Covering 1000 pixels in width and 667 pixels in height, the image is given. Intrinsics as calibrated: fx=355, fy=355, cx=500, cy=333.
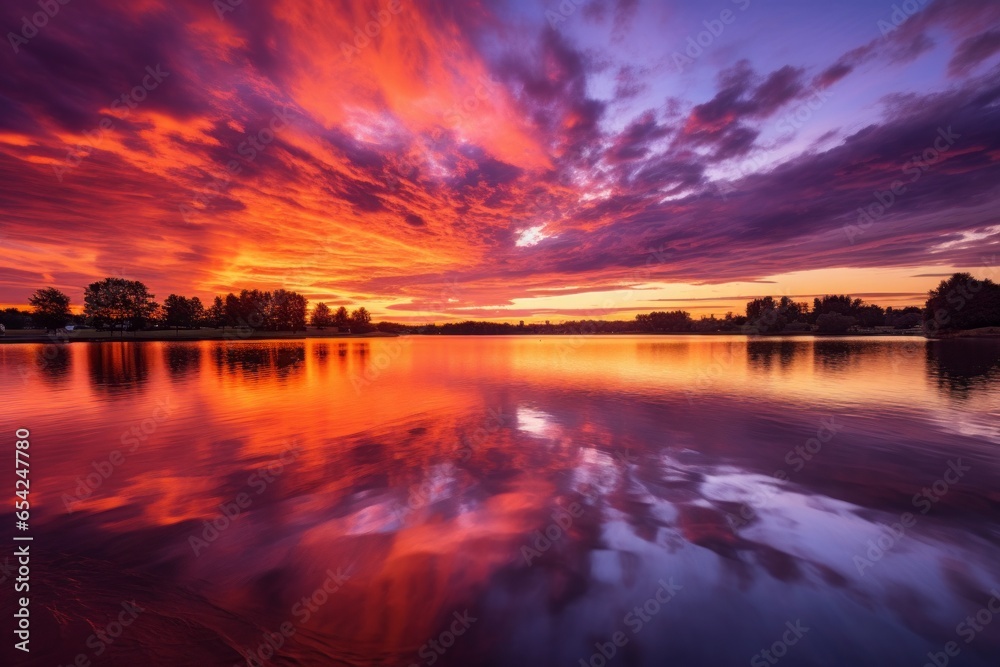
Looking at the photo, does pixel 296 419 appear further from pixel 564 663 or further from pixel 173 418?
pixel 564 663

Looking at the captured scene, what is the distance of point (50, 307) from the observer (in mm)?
121688

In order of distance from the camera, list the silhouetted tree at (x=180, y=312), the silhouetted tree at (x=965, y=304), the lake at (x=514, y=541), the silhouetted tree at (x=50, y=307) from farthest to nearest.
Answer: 1. the silhouetted tree at (x=180, y=312)
2. the silhouetted tree at (x=50, y=307)
3. the silhouetted tree at (x=965, y=304)
4. the lake at (x=514, y=541)

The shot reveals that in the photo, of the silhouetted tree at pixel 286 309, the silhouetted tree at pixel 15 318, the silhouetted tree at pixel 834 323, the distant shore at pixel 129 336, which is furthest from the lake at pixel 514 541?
the silhouetted tree at pixel 15 318

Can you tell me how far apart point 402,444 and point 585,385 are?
19.7m

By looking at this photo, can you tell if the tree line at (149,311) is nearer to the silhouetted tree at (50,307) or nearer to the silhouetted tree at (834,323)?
the silhouetted tree at (50,307)

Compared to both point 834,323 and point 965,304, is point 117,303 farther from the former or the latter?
point 834,323

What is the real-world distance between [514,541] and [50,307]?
192m

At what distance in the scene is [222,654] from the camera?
16.1ft

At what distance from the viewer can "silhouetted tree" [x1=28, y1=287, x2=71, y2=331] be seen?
11981 centimetres

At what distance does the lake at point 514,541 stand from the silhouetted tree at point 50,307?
16574cm

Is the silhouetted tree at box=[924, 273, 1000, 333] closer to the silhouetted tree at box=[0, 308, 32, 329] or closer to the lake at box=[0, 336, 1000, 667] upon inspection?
the lake at box=[0, 336, 1000, 667]

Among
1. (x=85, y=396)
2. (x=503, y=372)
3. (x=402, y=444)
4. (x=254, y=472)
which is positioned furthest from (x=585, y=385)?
(x=85, y=396)

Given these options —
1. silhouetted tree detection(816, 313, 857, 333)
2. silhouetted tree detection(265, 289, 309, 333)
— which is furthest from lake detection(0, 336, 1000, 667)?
silhouetted tree detection(816, 313, 857, 333)

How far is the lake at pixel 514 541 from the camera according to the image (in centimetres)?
548
